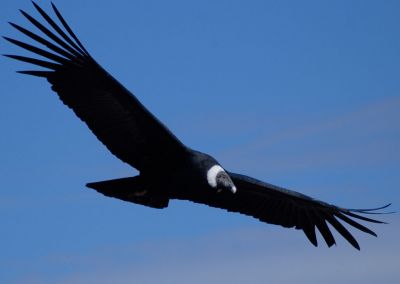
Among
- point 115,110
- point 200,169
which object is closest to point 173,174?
point 200,169

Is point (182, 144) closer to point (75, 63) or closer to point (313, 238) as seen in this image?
point (75, 63)

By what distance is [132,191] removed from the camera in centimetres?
1506

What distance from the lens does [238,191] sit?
17.0 m

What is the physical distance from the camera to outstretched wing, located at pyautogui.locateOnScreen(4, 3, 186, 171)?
1403cm

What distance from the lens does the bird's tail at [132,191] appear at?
14.8 m

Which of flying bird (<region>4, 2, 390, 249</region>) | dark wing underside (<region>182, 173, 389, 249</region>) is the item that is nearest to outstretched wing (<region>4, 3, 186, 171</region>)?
flying bird (<region>4, 2, 390, 249</region>)

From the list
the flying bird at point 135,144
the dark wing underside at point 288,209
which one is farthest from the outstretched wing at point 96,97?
the dark wing underside at point 288,209

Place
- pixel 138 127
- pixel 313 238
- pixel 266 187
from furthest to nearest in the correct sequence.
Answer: pixel 313 238 < pixel 266 187 < pixel 138 127

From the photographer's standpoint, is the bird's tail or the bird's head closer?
the bird's tail

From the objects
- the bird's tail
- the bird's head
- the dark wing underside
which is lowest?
the bird's tail

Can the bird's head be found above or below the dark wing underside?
below

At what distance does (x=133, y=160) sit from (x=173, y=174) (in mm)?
597

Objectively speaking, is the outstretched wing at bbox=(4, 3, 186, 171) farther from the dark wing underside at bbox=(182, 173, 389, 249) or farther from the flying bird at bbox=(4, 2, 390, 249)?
the dark wing underside at bbox=(182, 173, 389, 249)

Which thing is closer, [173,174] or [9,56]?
[9,56]
